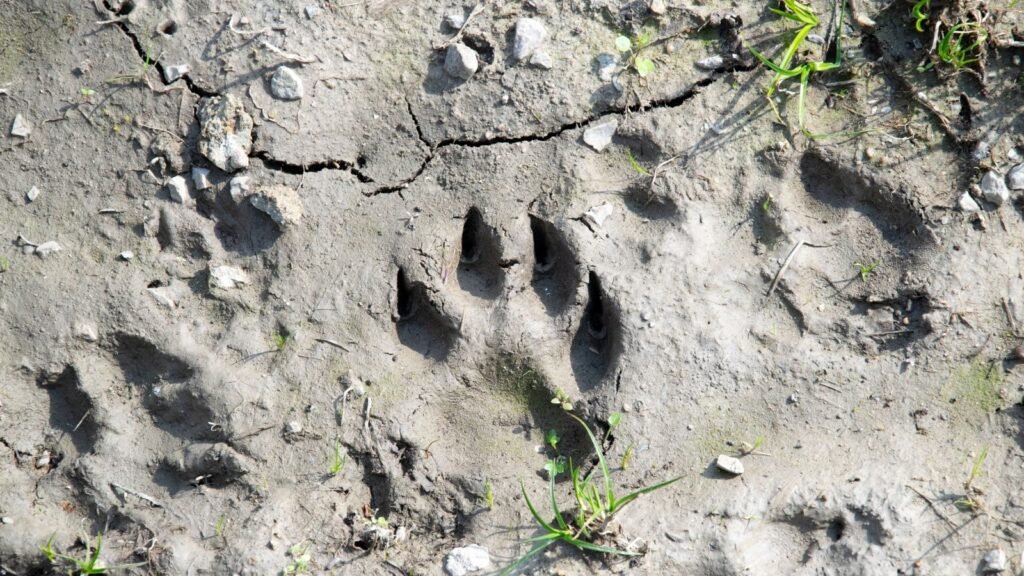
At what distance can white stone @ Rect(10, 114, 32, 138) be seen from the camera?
2.67m

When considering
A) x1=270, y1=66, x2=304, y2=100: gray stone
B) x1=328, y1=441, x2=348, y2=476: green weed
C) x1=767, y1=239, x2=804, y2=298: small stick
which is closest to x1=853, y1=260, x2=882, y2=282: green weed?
x1=767, y1=239, x2=804, y2=298: small stick

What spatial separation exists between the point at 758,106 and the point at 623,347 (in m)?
0.80

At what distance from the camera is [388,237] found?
2.60m

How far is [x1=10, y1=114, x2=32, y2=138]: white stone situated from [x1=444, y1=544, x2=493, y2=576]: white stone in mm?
1729

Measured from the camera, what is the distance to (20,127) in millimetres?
2672

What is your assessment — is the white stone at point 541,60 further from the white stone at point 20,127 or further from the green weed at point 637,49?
the white stone at point 20,127

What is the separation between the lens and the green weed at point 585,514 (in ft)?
7.68

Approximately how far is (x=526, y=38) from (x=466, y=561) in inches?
57.6

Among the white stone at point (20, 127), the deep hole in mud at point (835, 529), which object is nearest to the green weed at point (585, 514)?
the deep hole in mud at point (835, 529)

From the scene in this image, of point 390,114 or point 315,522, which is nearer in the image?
point 315,522

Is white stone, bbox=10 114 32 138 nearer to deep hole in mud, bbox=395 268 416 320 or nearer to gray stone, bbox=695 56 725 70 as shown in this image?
deep hole in mud, bbox=395 268 416 320

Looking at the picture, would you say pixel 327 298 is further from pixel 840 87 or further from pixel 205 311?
pixel 840 87

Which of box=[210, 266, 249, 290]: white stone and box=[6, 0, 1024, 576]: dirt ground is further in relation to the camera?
box=[210, 266, 249, 290]: white stone

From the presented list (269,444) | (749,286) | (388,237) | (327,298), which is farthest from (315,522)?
(749,286)
